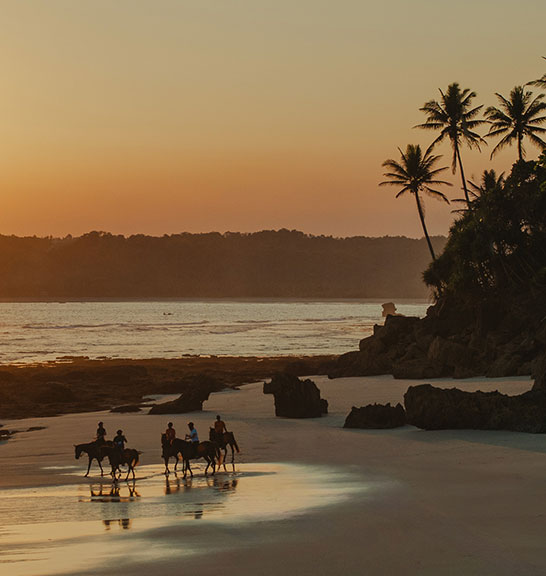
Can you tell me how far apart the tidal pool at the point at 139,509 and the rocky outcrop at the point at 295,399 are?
34.7ft

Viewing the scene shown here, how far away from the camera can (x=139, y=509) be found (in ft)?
52.5

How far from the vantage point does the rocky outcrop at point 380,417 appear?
27891 millimetres

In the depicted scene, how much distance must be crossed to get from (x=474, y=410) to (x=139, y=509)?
42.5ft

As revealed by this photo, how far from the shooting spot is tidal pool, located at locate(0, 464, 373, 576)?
12.5m

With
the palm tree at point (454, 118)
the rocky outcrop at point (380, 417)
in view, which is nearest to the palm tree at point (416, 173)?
the palm tree at point (454, 118)

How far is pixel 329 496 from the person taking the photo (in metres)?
16.8

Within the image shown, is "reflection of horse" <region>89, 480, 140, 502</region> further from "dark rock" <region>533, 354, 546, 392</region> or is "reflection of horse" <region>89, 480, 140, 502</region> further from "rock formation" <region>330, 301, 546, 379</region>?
"rock formation" <region>330, 301, 546, 379</region>

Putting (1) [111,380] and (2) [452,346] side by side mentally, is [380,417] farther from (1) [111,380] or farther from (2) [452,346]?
(1) [111,380]

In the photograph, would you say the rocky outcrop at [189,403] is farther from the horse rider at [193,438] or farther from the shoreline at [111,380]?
the horse rider at [193,438]

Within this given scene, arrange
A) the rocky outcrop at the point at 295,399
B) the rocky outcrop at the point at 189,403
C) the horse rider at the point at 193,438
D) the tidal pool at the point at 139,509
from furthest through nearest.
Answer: the rocky outcrop at the point at 189,403
the rocky outcrop at the point at 295,399
the horse rider at the point at 193,438
the tidal pool at the point at 139,509

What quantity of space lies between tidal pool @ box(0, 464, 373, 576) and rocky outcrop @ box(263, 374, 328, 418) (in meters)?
10.6

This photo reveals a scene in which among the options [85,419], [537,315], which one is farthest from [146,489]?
[537,315]

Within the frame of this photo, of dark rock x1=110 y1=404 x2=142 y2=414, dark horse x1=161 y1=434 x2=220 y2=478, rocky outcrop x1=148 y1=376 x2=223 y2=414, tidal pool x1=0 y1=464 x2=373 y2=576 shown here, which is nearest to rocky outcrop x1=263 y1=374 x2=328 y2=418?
rocky outcrop x1=148 y1=376 x2=223 y2=414

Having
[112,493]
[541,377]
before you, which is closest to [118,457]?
[112,493]
